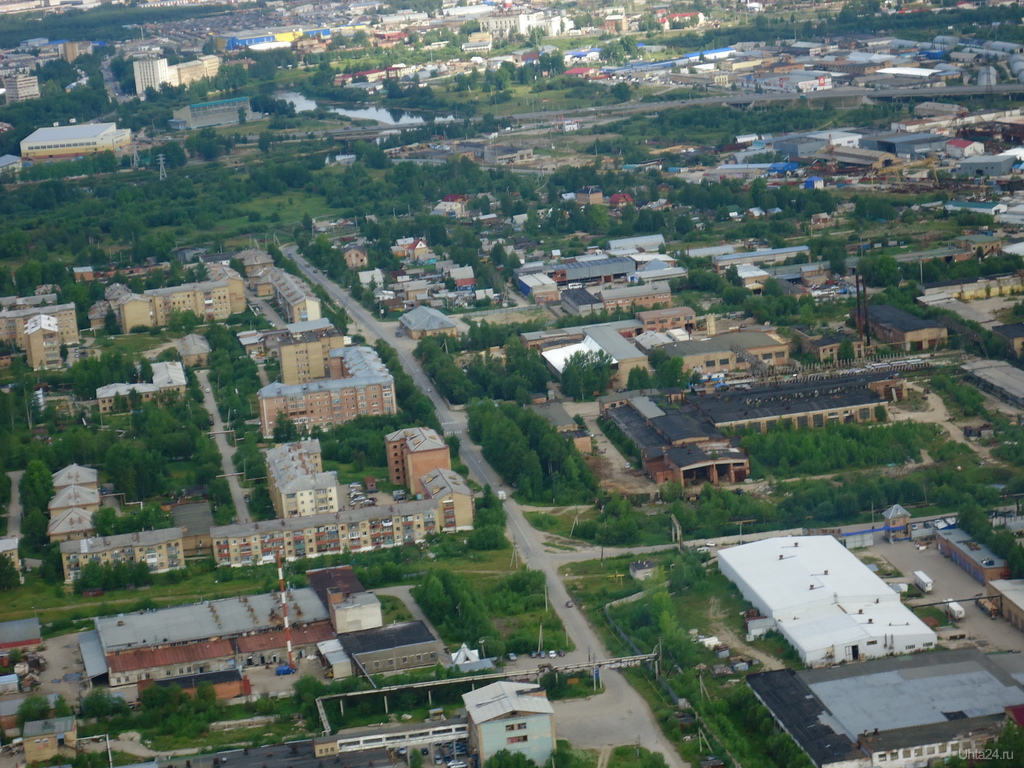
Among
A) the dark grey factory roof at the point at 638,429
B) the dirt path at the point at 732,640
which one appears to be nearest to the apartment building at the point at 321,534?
the dark grey factory roof at the point at 638,429

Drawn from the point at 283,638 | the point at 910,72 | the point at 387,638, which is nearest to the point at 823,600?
the point at 387,638

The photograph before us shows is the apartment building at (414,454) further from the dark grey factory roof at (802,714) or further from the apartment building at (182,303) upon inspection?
the apartment building at (182,303)

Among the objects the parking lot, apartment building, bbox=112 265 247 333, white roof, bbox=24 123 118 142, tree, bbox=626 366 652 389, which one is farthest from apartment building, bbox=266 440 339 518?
white roof, bbox=24 123 118 142

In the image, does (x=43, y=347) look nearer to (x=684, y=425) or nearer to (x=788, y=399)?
(x=684, y=425)

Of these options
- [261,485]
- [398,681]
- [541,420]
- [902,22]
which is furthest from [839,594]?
[902,22]

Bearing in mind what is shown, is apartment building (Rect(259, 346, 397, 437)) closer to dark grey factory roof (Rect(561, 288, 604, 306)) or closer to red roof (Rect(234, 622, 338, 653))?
dark grey factory roof (Rect(561, 288, 604, 306))

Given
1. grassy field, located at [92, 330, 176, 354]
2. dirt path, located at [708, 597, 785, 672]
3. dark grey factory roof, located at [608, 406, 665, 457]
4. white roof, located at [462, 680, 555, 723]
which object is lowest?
grassy field, located at [92, 330, 176, 354]

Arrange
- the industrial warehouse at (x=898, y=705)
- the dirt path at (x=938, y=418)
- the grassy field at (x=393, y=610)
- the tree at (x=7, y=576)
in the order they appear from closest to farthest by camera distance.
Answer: the industrial warehouse at (x=898, y=705), the grassy field at (x=393, y=610), the tree at (x=7, y=576), the dirt path at (x=938, y=418)
